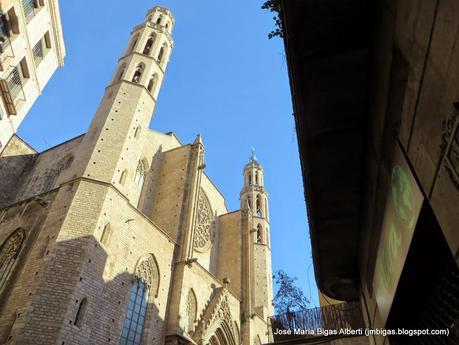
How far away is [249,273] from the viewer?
2052 centimetres

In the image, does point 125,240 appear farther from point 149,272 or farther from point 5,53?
point 5,53

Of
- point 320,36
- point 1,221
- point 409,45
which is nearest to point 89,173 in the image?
point 1,221

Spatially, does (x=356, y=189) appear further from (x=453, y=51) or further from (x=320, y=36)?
(x=453, y=51)

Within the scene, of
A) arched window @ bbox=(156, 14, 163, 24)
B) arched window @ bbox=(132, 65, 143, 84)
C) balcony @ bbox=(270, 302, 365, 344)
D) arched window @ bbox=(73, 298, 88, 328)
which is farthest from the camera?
arched window @ bbox=(156, 14, 163, 24)

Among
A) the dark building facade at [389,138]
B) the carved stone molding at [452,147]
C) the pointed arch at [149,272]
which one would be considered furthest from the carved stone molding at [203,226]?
the carved stone molding at [452,147]

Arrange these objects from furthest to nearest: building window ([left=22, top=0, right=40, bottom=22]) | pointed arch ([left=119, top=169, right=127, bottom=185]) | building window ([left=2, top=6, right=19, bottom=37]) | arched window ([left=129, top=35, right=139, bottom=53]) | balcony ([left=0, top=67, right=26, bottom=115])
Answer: arched window ([left=129, top=35, right=139, bottom=53])
pointed arch ([left=119, top=169, right=127, bottom=185])
building window ([left=22, top=0, right=40, bottom=22])
balcony ([left=0, top=67, right=26, bottom=115])
building window ([left=2, top=6, right=19, bottom=37])

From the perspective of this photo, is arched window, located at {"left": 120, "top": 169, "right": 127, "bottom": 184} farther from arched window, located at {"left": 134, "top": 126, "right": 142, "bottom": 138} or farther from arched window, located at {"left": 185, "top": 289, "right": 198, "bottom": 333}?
arched window, located at {"left": 185, "top": 289, "right": 198, "bottom": 333}

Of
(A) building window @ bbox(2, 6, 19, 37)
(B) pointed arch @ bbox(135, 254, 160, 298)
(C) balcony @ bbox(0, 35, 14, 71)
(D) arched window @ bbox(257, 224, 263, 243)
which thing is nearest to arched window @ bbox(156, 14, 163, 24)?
(A) building window @ bbox(2, 6, 19, 37)

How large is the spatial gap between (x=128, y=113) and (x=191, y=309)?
8.96 m

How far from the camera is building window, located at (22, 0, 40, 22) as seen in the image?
12.7 meters

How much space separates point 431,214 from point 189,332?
13.7m

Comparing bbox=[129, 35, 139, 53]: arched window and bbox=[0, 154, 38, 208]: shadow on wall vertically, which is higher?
bbox=[129, 35, 139, 53]: arched window

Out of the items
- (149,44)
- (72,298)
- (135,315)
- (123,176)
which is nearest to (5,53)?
(123,176)

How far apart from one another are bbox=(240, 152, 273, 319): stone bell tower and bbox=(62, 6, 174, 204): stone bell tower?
29.5ft
